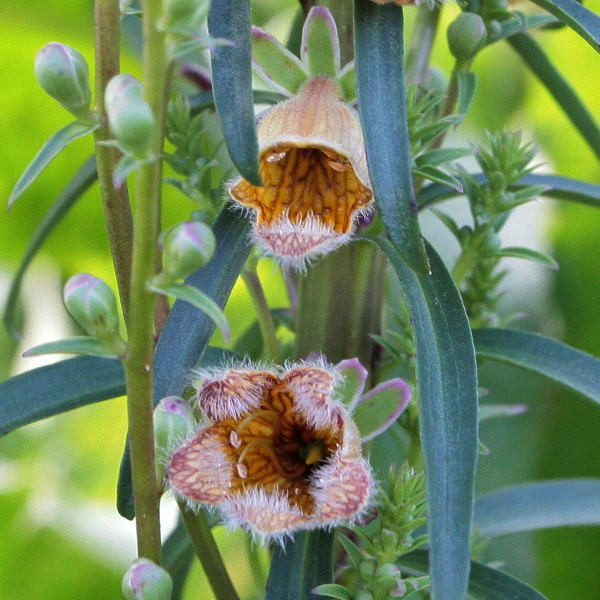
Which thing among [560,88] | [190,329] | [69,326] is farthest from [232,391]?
[69,326]

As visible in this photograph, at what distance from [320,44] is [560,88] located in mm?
330

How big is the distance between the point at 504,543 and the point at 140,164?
124 cm

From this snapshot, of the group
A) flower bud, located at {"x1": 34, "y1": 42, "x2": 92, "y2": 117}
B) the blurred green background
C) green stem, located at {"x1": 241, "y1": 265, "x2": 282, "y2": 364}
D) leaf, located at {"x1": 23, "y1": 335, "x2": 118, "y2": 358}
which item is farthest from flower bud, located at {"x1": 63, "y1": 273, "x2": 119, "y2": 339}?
the blurred green background

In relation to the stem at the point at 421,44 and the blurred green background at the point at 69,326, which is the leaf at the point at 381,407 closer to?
the stem at the point at 421,44

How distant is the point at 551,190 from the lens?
0.77m

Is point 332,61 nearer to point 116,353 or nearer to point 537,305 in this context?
point 116,353

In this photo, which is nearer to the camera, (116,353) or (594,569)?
(116,353)

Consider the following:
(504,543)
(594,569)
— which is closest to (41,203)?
(504,543)

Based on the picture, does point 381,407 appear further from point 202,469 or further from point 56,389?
point 56,389

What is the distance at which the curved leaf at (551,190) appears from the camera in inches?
28.3

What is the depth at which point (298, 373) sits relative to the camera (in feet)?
1.93

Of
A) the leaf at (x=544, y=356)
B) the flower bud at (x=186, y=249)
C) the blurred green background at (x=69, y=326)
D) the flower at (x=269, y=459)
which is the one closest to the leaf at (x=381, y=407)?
the flower at (x=269, y=459)

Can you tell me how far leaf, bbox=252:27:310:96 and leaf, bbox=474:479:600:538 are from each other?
0.48 m

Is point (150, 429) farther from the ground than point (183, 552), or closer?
farther from the ground
